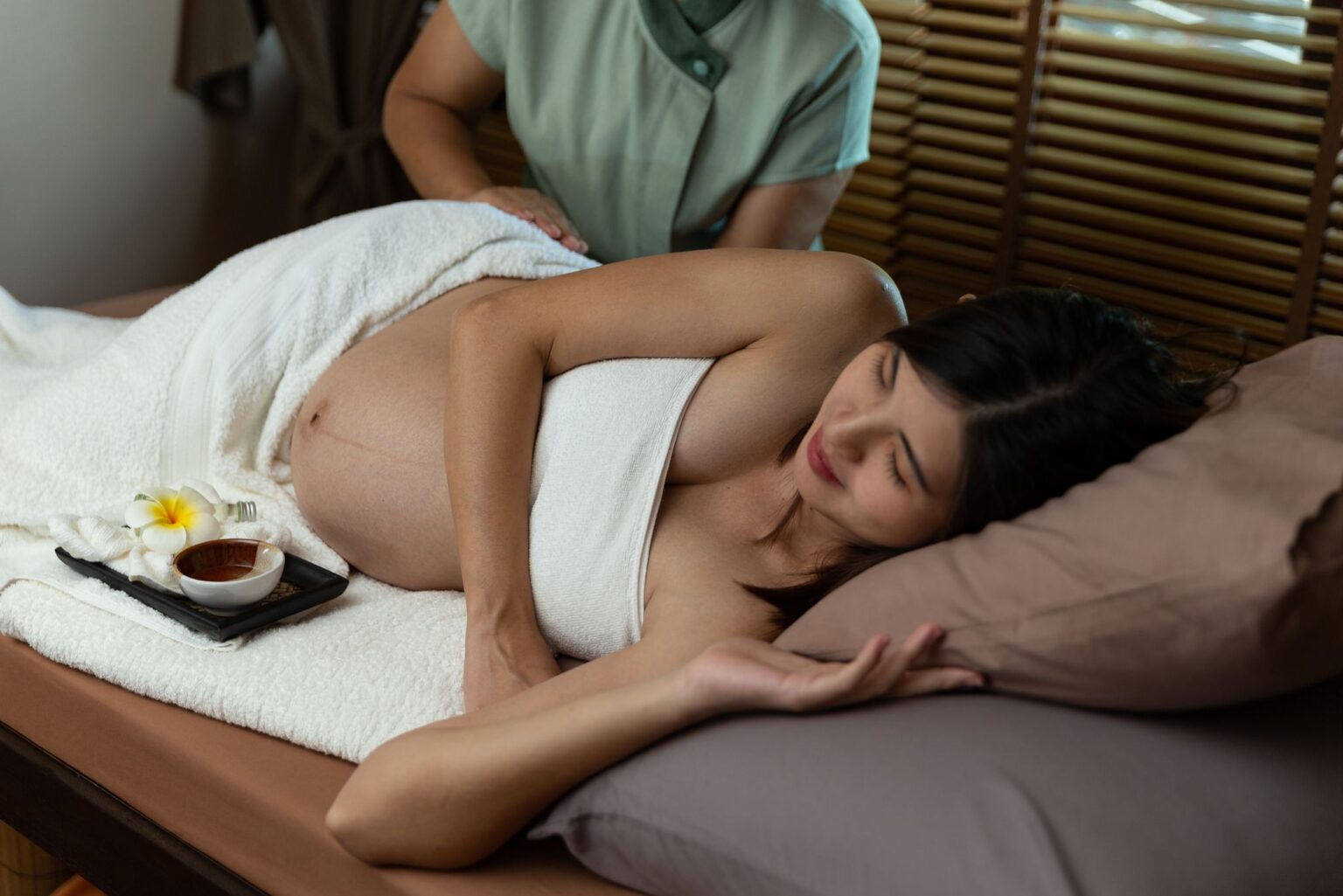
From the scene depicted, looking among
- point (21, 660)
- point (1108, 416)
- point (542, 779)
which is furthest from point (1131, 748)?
point (21, 660)

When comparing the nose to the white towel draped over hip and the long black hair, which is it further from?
the white towel draped over hip

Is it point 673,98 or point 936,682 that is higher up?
point 673,98

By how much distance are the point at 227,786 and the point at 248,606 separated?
0.75 ft

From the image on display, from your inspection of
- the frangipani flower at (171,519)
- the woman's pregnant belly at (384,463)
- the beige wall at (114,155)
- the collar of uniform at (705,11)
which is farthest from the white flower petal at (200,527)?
the beige wall at (114,155)

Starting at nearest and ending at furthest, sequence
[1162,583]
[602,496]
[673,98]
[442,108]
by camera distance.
Answer: [1162,583]
[602,496]
[673,98]
[442,108]

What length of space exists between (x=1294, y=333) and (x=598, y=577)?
1.66 meters

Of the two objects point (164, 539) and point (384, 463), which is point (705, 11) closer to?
point (384, 463)

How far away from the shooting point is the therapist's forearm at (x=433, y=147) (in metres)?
2.10

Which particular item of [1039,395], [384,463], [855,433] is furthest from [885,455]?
[384,463]

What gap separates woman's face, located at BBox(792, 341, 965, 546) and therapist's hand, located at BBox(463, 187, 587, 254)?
84 centimetres

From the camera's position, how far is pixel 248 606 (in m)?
1.38

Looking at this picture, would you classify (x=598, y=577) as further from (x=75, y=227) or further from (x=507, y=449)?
(x=75, y=227)

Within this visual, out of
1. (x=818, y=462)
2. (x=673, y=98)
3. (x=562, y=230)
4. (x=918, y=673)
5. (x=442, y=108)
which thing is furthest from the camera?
(x=442, y=108)

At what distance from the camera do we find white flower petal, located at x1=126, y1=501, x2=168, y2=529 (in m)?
1.43
